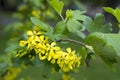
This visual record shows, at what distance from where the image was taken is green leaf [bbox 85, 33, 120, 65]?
139cm

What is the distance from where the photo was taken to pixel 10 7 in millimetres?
16531

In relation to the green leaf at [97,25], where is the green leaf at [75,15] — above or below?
above

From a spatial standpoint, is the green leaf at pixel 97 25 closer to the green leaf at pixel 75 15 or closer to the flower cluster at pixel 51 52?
the green leaf at pixel 75 15

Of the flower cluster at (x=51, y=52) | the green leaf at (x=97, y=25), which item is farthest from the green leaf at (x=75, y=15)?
the flower cluster at (x=51, y=52)

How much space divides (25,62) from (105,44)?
0.40 metres

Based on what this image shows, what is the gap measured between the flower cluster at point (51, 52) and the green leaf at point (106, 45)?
9cm

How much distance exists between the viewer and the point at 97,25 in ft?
5.12

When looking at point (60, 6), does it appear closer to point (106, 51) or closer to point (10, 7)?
point (106, 51)

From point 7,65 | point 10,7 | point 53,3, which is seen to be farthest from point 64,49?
point 10,7

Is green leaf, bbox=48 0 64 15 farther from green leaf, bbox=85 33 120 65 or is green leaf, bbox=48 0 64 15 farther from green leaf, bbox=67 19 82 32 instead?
green leaf, bbox=85 33 120 65

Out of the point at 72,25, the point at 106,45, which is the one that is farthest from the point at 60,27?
the point at 106,45

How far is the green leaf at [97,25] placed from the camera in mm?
1549

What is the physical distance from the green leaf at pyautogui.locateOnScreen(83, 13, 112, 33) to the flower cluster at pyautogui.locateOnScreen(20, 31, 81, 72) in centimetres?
13

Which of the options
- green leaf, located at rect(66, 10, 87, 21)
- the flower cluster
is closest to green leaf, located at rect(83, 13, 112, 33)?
green leaf, located at rect(66, 10, 87, 21)
